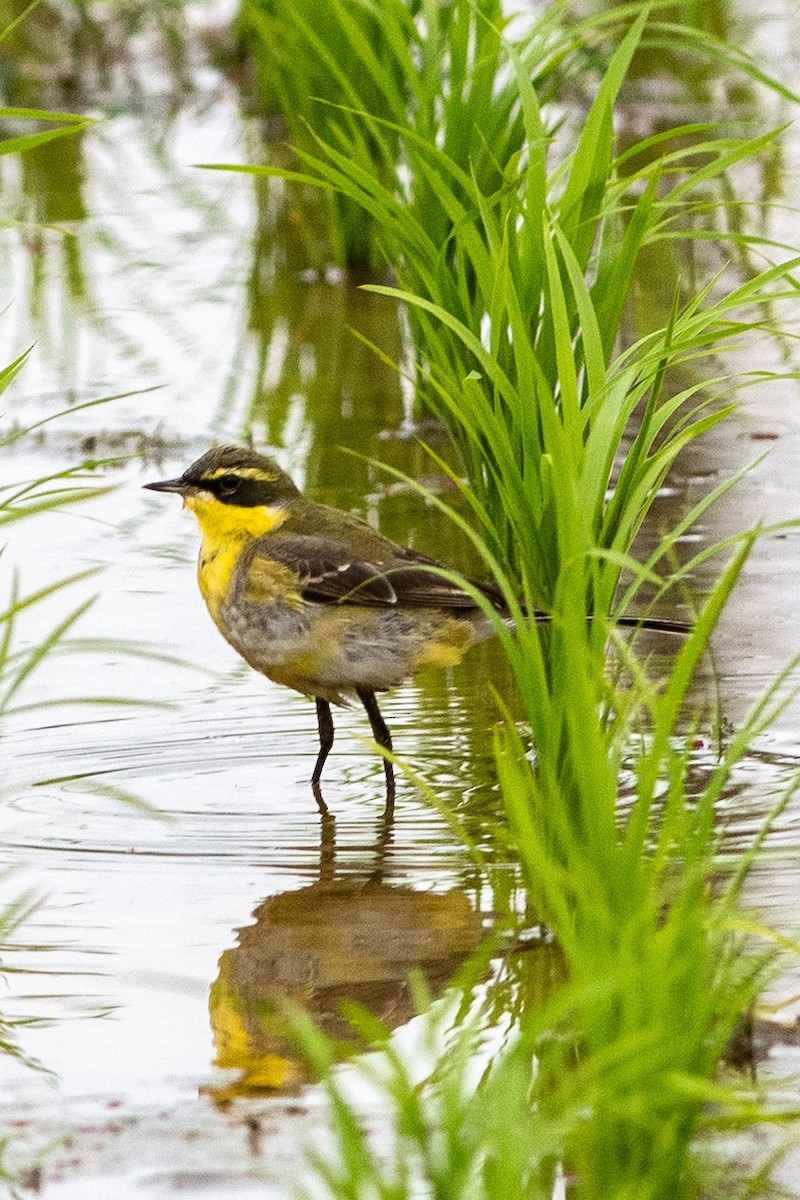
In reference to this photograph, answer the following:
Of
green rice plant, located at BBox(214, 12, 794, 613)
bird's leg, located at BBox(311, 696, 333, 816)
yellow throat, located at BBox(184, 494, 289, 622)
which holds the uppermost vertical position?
green rice plant, located at BBox(214, 12, 794, 613)

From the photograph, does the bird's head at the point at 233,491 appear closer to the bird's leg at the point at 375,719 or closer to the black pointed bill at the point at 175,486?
the black pointed bill at the point at 175,486

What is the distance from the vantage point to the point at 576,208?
5.61m

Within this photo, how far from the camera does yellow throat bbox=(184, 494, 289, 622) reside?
596 cm

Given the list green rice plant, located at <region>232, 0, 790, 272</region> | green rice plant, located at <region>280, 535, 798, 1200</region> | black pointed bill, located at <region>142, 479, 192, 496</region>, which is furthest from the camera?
black pointed bill, located at <region>142, 479, 192, 496</region>

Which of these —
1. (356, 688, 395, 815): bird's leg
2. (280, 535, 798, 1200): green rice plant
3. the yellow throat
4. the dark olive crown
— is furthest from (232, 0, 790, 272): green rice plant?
(280, 535, 798, 1200): green rice plant

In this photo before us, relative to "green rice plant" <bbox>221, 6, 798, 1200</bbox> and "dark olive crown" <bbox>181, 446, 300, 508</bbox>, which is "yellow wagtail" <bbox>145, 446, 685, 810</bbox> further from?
"green rice plant" <bbox>221, 6, 798, 1200</bbox>

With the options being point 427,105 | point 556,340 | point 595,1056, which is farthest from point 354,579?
point 595,1056

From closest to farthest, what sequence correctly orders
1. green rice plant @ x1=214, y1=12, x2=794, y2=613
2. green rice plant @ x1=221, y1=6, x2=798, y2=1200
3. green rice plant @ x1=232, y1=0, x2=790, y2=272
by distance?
green rice plant @ x1=221, y1=6, x2=798, y2=1200, green rice plant @ x1=214, y1=12, x2=794, y2=613, green rice plant @ x1=232, y1=0, x2=790, y2=272

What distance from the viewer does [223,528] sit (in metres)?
6.03

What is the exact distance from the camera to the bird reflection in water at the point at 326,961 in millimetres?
4141

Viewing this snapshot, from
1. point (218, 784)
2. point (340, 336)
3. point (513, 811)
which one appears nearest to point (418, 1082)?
point (513, 811)

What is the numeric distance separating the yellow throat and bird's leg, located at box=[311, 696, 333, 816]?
41 cm

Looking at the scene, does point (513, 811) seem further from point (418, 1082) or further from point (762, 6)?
point (762, 6)

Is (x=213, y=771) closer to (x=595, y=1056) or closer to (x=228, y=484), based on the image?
(x=228, y=484)
